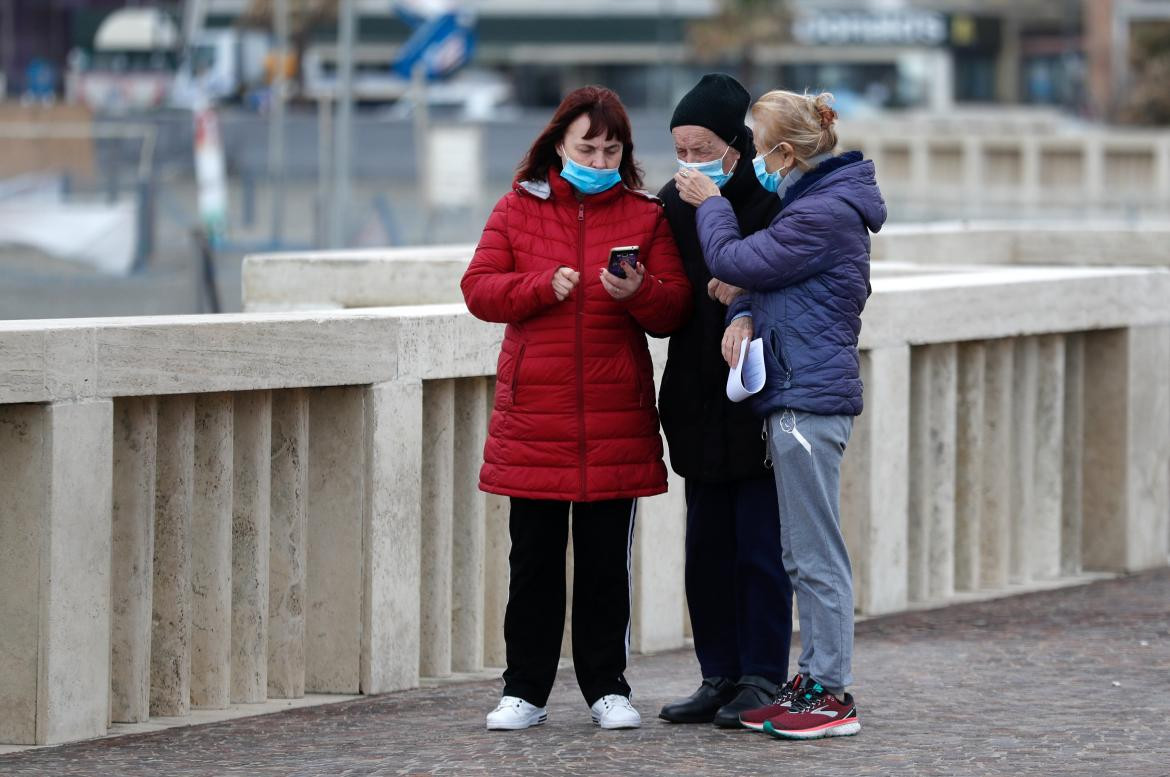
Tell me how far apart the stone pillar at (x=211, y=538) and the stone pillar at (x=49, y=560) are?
1.65 ft

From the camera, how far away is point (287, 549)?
6879 millimetres

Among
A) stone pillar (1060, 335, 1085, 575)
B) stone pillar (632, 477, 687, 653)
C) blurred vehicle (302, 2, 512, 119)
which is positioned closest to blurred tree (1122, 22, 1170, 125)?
blurred vehicle (302, 2, 512, 119)

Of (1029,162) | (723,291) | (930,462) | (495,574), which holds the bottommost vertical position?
(495,574)

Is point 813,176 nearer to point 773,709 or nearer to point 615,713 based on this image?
point 773,709

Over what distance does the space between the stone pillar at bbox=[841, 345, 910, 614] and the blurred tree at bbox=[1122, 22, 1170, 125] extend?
4447 centimetres

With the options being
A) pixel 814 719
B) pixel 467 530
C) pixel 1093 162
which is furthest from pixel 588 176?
pixel 1093 162

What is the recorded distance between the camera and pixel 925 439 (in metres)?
8.51

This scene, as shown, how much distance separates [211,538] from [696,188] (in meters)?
1.88

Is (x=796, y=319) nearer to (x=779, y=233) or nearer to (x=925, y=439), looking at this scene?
(x=779, y=233)

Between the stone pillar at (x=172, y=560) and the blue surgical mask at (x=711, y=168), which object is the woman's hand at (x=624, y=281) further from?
the stone pillar at (x=172, y=560)

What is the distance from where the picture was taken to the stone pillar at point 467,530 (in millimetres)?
7309

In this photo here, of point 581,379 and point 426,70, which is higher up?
point 426,70

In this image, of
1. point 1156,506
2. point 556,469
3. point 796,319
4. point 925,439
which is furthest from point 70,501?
point 1156,506

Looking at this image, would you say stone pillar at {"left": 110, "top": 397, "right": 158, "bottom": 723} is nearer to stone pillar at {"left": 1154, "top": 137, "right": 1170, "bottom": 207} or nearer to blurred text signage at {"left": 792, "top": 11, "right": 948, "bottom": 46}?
stone pillar at {"left": 1154, "top": 137, "right": 1170, "bottom": 207}
